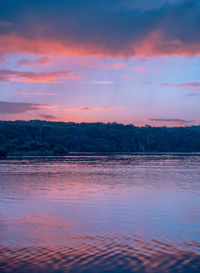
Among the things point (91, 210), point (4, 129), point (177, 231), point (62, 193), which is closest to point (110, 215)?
point (91, 210)

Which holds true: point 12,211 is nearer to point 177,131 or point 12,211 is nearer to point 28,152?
point 28,152

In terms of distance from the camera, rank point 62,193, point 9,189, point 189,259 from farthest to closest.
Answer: point 9,189 < point 62,193 < point 189,259

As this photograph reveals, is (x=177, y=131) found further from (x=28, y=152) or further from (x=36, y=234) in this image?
(x=36, y=234)

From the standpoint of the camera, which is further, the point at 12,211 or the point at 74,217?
the point at 12,211

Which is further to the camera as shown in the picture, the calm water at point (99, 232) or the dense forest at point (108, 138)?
the dense forest at point (108, 138)

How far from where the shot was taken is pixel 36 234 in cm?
1005

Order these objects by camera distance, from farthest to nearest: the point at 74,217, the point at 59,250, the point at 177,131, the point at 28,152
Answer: the point at 177,131, the point at 28,152, the point at 74,217, the point at 59,250

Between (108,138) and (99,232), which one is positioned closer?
(99,232)

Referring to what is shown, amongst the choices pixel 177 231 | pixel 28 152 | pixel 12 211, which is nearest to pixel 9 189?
pixel 12 211

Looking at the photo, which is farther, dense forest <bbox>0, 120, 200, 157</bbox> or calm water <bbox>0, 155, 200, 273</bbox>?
dense forest <bbox>0, 120, 200, 157</bbox>

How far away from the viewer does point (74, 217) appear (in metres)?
12.5

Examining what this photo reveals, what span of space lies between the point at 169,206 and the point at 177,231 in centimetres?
437

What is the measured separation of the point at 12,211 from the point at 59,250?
5.19m

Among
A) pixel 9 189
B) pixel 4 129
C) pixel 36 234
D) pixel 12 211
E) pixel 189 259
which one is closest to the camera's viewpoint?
pixel 189 259
